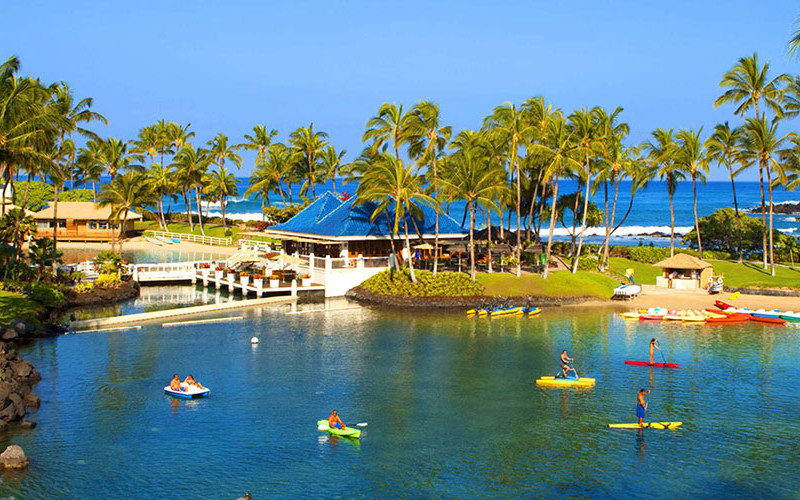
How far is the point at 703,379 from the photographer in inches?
1460

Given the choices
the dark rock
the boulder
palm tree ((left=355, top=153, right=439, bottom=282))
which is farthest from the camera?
palm tree ((left=355, top=153, right=439, bottom=282))

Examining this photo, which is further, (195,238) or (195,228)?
(195,228)

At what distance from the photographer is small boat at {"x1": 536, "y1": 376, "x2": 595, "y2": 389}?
1428 inches

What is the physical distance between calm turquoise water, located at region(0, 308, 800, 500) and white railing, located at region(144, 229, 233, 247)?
45.9 m

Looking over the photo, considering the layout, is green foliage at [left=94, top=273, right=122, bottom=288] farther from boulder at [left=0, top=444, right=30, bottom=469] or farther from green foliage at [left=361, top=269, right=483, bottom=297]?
boulder at [left=0, top=444, right=30, bottom=469]

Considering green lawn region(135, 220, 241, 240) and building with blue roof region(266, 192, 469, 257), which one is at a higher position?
green lawn region(135, 220, 241, 240)

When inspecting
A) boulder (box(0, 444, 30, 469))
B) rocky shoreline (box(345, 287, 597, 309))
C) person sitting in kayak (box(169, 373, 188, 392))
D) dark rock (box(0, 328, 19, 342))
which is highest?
rocky shoreline (box(345, 287, 597, 309))

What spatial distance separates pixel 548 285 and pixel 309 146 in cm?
4066

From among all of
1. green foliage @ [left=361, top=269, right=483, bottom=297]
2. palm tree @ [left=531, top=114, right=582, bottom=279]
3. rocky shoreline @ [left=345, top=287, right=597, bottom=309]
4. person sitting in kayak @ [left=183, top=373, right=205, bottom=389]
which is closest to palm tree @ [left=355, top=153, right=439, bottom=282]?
green foliage @ [left=361, top=269, right=483, bottom=297]

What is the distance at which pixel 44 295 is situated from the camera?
5138cm

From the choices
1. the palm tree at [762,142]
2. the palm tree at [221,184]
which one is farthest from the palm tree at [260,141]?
the palm tree at [762,142]

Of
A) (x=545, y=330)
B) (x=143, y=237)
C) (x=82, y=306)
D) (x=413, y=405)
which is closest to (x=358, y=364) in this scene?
(x=413, y=405)

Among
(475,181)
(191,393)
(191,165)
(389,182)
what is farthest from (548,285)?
(191,165)

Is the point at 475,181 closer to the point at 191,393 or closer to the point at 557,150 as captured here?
the point at 557,150
